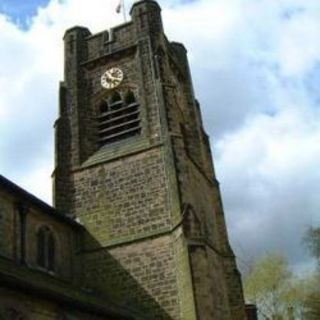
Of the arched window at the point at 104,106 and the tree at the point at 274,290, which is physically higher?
the arched window at the point at 104,106

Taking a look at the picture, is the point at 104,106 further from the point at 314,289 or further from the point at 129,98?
the point at 314,289

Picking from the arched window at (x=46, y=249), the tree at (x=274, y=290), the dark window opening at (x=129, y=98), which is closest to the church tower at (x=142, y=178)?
the dark window opening at (x=129, y=98)

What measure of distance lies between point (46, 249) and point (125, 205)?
12.3 ft

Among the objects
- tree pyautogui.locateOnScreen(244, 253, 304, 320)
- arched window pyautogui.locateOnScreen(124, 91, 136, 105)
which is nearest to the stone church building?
arched window pyautogui.locateOnScreen(124, 91, 136, 105)

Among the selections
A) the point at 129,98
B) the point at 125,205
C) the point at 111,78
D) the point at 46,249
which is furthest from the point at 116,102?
the point at 46,249

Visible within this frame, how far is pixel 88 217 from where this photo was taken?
23.2 metres

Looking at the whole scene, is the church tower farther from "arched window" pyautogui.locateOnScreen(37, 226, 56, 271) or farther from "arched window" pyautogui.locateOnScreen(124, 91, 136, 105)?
"arched window" pyautogui.locateOnScreen(37, 226, 56, 271)

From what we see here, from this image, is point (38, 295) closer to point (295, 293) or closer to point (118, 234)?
point (118, 234)

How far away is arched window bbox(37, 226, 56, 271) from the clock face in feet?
27.2

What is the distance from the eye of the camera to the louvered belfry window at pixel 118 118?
25.2 m

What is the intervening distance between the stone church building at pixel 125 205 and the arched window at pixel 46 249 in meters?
0.05

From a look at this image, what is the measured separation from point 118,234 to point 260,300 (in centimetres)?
1577

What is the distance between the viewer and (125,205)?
2281cm

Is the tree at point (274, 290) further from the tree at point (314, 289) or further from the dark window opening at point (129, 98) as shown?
the dark window opening at point (129, 98)
